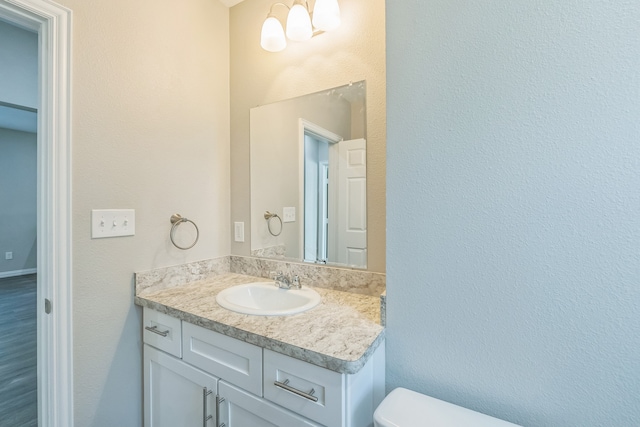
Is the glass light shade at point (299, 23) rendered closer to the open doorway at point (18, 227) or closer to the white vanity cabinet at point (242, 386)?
the white vanity cabinet at point (242, 386)

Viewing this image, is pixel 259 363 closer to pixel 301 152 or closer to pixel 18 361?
pixel 301 152

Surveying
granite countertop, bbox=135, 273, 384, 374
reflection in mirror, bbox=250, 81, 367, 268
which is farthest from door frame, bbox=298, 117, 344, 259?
granite countertop, bbox=135, 273, 384, 374

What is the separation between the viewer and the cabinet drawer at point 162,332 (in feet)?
3.72

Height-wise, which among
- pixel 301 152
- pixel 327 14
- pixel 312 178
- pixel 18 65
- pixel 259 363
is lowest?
pixel 259 363

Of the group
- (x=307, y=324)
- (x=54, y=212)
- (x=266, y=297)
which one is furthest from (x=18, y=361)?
(x=307, y=324)

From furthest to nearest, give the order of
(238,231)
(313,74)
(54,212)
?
(238,231) → (313,74) → (54,212)

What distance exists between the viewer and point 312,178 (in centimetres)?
149

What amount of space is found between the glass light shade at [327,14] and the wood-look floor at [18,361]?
2.62 meters

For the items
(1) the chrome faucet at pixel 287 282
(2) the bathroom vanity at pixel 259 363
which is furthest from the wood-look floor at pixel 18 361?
(1) the chrome faucet at pixel 287 282

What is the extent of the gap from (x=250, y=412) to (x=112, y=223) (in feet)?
3.13

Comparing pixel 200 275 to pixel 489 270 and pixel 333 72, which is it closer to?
pixel 333 72

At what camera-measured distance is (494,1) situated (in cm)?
77

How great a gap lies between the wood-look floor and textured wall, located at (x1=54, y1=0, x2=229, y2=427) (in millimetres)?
938

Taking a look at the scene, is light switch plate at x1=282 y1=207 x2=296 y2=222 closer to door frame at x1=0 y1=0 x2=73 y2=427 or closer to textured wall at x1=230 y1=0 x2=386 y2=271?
textured wall at x1=230 y1=0 x2=386 y2=271
